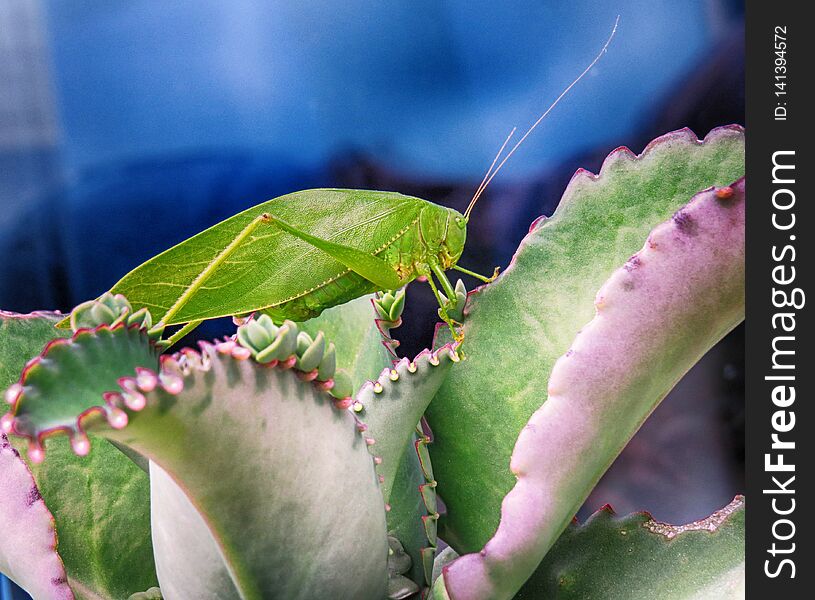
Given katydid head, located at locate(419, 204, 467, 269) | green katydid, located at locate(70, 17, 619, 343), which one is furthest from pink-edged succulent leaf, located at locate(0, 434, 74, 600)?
katydid head, located at locate(419, 204, 467, 269)

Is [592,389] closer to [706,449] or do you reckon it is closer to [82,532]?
[82,532]

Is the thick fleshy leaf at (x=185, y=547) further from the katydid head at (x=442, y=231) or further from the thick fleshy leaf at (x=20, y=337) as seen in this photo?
the katydid head at (x=442, y=231)

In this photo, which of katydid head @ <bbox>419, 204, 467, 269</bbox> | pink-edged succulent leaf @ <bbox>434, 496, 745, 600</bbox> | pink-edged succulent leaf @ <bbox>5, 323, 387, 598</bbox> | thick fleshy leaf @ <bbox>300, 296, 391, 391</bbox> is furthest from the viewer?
katydid head @ <bbox>419, 204, 467, 269</bbox>

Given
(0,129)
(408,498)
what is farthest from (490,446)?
(0,129)

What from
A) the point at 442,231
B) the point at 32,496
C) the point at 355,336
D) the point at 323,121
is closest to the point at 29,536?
the point at 32,496

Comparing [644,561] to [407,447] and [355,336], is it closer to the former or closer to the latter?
[407,447]

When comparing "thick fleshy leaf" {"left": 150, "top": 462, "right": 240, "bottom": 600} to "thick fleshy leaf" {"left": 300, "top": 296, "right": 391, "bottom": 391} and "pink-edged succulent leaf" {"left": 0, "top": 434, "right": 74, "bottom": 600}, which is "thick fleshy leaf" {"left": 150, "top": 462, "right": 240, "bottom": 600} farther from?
"thick fleshy leaf" {"left": 300, "top": 296, "right": 391, "bottom": 391}
